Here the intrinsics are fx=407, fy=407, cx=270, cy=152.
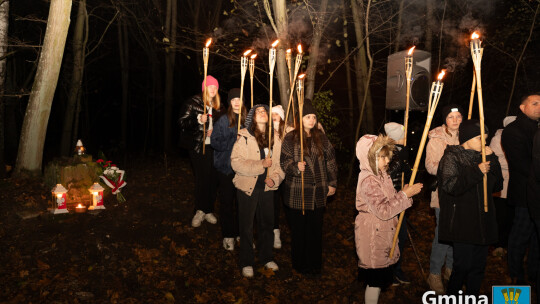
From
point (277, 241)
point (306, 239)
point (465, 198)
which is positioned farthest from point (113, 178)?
point (465, 198)

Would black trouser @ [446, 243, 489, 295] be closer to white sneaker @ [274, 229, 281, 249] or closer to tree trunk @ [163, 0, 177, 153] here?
white sneaker @ [274, 229, 281, 249]

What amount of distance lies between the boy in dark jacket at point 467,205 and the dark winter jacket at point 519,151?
34.8 inches

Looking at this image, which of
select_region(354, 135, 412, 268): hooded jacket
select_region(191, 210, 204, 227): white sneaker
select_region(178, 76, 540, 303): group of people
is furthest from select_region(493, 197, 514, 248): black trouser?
select_region(191, 210, 204, 227): white sneaker

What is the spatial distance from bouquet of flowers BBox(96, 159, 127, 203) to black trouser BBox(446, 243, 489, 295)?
5.61 meters

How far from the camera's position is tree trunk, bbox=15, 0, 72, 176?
7.81 metres

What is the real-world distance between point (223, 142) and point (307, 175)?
128 centimetres

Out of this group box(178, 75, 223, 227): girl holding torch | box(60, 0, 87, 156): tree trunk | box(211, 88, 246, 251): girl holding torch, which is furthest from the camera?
box(60, 0, 87, 156): tree trunk

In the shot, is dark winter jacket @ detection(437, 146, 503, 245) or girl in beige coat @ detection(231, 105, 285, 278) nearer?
dark winter jacket @ detection(437, 146, 503, 245)

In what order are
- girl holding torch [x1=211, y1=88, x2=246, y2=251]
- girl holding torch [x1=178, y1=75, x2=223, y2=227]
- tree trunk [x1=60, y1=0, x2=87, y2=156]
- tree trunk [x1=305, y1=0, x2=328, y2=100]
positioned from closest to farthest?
girl holding torch [x1=211, y1=88, x2=246, y2=251], girl holding torch [x1=178, y1=75, x2=223, y2=227], tree trunk [x1=305, y1=0, x2=328, y2=100], tree trunk [x1=60, y1=0, x2=87, y2=156]

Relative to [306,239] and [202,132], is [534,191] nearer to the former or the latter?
[306,239]

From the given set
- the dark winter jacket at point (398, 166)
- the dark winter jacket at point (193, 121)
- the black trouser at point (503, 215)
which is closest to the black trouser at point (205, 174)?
the dark winter jacket at point (193, 121)

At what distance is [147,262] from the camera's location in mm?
5340

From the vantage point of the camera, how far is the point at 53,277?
4.77 meters

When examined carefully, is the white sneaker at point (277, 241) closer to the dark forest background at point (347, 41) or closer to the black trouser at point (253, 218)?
the black trouser at point (253, 218)
